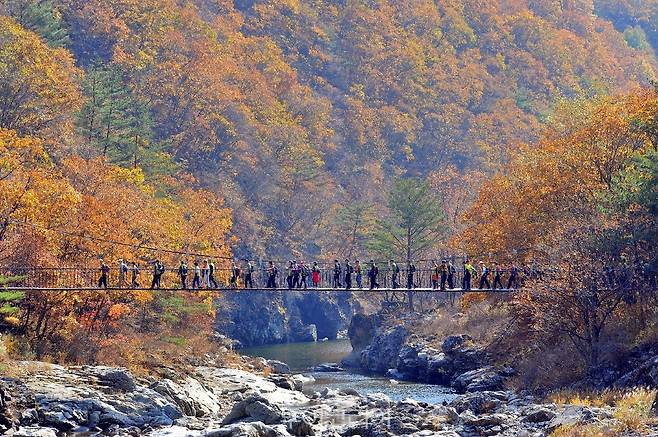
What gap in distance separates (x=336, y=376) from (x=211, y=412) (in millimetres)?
19001

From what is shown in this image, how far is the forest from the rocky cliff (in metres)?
4.05

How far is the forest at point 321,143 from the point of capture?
1858 inches

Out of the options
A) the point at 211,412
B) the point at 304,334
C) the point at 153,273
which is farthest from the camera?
the point at 304,334

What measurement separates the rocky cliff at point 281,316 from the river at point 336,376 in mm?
2314

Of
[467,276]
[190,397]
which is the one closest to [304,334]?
[467,276]

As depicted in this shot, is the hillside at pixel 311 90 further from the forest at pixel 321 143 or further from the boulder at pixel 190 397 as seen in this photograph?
the boulder at pixel 190 397

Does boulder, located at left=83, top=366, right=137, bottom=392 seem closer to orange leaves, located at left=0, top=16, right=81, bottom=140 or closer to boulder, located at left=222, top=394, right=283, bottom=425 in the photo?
boulder, located at left=222, top=394, right=283, bottom=425

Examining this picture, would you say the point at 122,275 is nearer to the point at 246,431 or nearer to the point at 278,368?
the point at 246,431

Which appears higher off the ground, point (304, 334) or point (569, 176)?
point (569, 176)

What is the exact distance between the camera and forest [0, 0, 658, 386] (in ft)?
155

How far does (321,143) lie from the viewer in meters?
119

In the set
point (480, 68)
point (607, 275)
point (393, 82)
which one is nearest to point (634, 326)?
point (607, 275)

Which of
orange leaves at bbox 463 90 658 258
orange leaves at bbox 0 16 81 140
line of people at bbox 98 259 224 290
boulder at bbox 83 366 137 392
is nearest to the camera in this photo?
boulder at bbox 83 366 137 392

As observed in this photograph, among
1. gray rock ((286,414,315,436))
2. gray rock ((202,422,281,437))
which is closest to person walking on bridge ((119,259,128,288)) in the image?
gray rock ((286,414,315,436))
